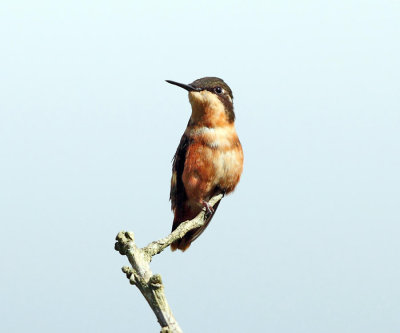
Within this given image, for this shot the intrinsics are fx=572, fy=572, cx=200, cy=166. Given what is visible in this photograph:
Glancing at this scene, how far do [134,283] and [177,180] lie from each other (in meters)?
3.29

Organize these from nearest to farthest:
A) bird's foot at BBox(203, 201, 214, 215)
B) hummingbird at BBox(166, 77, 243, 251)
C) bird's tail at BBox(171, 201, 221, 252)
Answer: bird's foot at BBox(203, 201, 214, 215), hummingbird at BBox(166, 77, 243, 251), bird's tail at BBox(171, 201, 221, 252)

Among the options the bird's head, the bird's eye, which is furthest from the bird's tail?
the bird's eye

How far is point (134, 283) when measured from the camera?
14.8 feet

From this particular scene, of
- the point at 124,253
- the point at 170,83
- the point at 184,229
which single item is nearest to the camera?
the point at 124,253

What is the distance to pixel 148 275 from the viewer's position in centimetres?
453

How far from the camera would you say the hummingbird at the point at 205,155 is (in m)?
7.34

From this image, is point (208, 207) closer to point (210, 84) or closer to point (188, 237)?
point (188, 237)

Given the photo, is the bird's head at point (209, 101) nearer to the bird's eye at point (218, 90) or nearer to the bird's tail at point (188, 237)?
the bird's eye at point (218, 90)

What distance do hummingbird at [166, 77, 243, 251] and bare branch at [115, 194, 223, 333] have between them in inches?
87.4

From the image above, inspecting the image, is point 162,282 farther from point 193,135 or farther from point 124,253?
point 193,135

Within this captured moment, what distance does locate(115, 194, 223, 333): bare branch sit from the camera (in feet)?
14.1

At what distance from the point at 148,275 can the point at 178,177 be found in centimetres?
325

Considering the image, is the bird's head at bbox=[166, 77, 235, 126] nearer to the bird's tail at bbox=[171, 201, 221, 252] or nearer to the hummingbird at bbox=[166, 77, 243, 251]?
the hummingbird at bbox=[166, 77, 243, 251]

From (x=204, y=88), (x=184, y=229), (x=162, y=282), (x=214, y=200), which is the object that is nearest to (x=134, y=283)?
(x=162, y=282)
